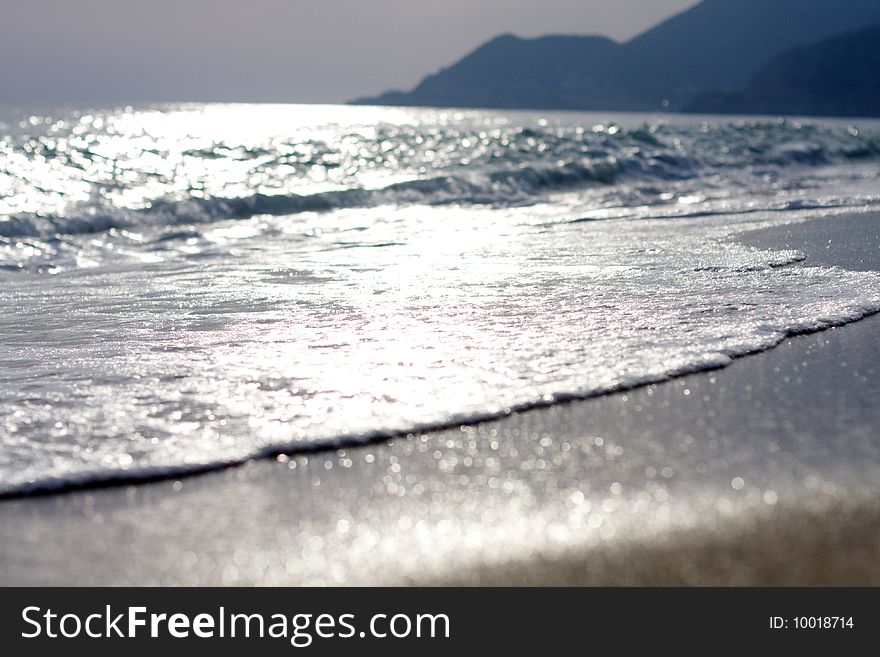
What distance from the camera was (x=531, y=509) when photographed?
6.82ft

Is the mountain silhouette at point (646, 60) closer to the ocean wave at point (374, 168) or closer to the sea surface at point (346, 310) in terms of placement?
the ocean wave at point (374, 168)

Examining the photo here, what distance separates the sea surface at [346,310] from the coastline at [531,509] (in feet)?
0.55

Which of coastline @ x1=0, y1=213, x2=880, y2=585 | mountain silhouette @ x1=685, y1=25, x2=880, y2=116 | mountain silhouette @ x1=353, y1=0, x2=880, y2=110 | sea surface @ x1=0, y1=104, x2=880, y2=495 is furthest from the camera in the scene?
mountain silhouette @ x1=353, y1=0, x2=880, y2=110

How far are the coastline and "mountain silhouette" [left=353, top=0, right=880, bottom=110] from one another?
131 m

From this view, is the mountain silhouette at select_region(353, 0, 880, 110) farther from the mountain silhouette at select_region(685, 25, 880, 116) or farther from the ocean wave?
the ocean wave

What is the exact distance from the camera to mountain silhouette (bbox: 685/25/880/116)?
9444 cm

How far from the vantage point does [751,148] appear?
19484 millimetres

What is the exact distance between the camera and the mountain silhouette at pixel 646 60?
452ft

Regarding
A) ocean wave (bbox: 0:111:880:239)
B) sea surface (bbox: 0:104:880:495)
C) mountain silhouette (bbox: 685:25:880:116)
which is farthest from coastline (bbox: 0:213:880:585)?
mountain silhouette (bbox: 685:25:880:116)

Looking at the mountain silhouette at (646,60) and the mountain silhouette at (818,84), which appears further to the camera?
the mountain silhouette at (646,60)

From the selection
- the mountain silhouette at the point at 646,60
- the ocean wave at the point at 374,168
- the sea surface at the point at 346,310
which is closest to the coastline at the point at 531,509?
the sea surface at the point at 346,310

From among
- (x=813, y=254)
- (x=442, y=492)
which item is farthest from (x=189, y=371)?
(x=813, y=254)

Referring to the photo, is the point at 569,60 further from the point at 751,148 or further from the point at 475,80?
the point at 751,148
